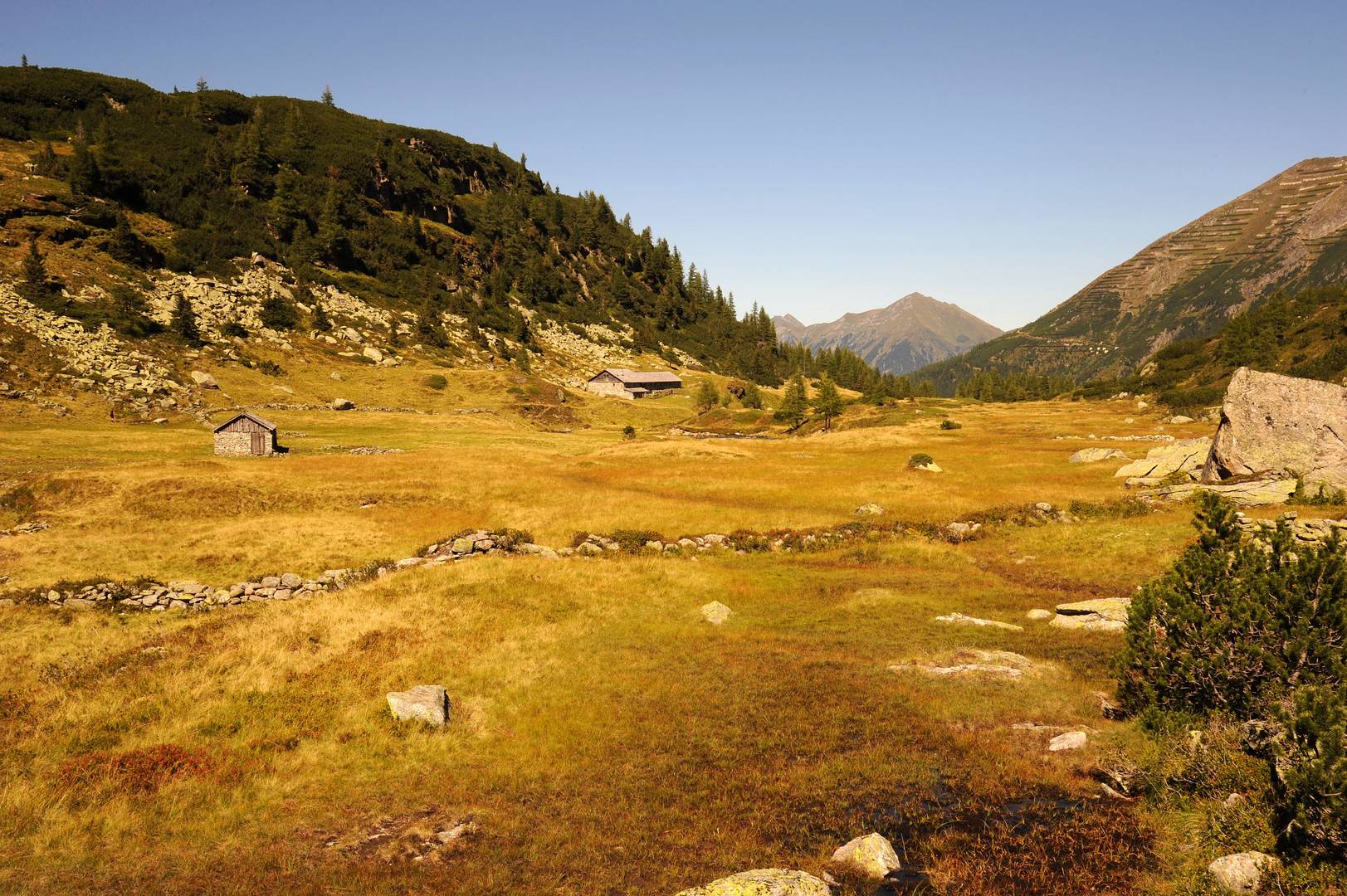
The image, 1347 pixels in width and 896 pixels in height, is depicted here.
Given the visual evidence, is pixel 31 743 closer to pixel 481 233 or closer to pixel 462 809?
pixel 462 809

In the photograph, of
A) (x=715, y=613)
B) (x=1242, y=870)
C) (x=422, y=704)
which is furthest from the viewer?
(x=715, y=613)

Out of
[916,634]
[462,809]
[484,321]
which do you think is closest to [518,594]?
[462,809]

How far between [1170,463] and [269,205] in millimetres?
162516

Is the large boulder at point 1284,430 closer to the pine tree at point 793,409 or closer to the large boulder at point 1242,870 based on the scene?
the large boulder at point 1242,870

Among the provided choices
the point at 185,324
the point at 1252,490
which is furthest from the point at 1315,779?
the point at 185,324

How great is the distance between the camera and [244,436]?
195 ft

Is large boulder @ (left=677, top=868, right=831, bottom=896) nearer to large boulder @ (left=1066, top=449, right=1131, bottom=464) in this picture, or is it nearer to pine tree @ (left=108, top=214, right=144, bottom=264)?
large boulder @ (left=1066, top=449, right=1131, bottom=464)

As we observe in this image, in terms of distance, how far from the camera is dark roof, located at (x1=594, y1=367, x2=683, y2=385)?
453 ft

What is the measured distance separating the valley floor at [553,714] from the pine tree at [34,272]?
2318 inches

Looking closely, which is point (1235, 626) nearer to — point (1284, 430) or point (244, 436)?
point (1284, 430)

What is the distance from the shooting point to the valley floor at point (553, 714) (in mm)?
11133

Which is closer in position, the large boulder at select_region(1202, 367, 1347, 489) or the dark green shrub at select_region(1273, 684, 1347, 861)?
the dark green shrub at select_region(1273, 684, 1347, 861)

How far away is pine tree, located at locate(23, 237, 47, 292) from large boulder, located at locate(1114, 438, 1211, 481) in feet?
415

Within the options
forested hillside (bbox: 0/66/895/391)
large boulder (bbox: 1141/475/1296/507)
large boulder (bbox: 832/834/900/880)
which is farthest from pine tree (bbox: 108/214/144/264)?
large boulder (bbox: 1141/475/1296/507)
